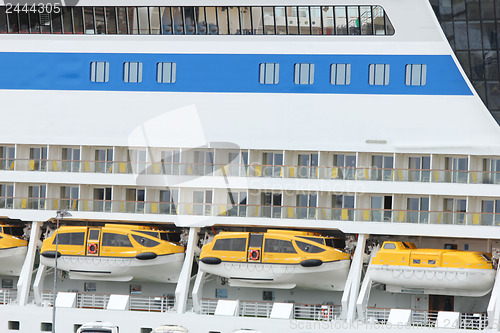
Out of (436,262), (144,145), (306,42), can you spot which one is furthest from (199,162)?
(436,262)

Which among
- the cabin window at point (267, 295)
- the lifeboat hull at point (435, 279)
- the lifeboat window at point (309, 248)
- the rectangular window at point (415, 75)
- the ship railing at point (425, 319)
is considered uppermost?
the rectangular window at point (415, 75)

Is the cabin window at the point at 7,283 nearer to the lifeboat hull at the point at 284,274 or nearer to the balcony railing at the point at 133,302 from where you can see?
the balcony railing at the point at 133,302

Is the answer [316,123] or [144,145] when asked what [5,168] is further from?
[316,123]

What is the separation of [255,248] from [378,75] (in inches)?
317

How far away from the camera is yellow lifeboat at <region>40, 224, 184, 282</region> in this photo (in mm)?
43938

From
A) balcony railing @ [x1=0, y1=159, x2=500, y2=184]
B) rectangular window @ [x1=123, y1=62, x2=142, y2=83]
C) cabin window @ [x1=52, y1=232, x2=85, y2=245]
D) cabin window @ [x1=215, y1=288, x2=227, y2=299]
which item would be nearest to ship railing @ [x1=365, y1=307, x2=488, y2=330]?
balcony railing @ [x1=0, y1=159, x2=500, y2=184]

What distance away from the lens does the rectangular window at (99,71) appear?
4581 centimetres

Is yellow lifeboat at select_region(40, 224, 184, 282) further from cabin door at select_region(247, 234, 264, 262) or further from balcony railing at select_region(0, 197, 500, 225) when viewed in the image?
cabin door at select_region(247, 234, 264, 262)

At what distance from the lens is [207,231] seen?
45281 mm

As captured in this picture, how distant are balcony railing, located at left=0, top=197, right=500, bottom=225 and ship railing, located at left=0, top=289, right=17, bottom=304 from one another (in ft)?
11.1

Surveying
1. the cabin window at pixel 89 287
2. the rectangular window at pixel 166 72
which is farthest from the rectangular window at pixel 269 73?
the cabin window at pixel 89 287

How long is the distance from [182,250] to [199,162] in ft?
11.5

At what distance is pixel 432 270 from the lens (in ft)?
136

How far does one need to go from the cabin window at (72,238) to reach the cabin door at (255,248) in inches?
262
